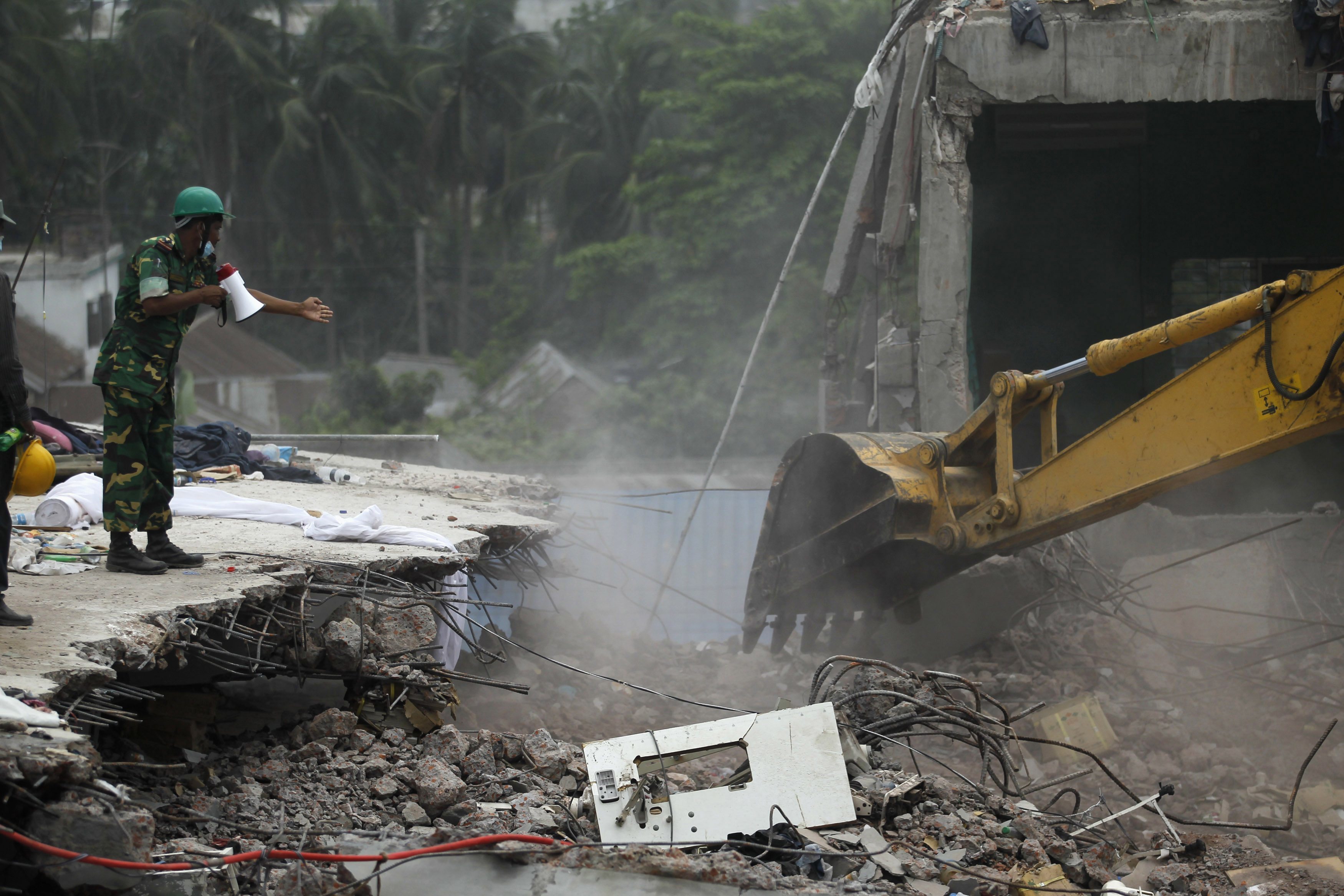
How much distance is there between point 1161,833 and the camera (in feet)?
15.4

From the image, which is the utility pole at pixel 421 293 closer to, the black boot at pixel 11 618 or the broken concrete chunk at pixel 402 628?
the broken concrete chunk at pixel 402 628

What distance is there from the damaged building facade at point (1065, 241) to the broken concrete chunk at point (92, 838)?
19.7 feet

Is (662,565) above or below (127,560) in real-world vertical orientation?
below

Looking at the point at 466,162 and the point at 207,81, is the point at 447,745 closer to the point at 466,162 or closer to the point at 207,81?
the point at 466,162

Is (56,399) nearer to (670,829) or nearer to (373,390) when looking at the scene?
(373,390)

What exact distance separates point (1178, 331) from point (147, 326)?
4187 mm

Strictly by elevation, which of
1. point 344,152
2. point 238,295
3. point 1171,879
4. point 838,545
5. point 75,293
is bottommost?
point 1171,879

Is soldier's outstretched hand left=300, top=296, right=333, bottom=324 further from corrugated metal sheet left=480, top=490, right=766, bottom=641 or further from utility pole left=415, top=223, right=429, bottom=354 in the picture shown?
utility pole left=415, top=223, right=429, bottom=354

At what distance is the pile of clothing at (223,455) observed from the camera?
9.15 m

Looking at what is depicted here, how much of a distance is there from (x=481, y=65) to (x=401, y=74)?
2.88 metres

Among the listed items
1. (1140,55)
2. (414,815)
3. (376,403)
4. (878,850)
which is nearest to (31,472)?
(414,815)

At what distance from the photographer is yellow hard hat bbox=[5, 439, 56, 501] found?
3.95 m

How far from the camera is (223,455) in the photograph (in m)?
9.31

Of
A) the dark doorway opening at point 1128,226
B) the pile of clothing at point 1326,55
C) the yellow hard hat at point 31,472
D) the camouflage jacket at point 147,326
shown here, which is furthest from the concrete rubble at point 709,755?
the dark doorway opening at point 1128,226
